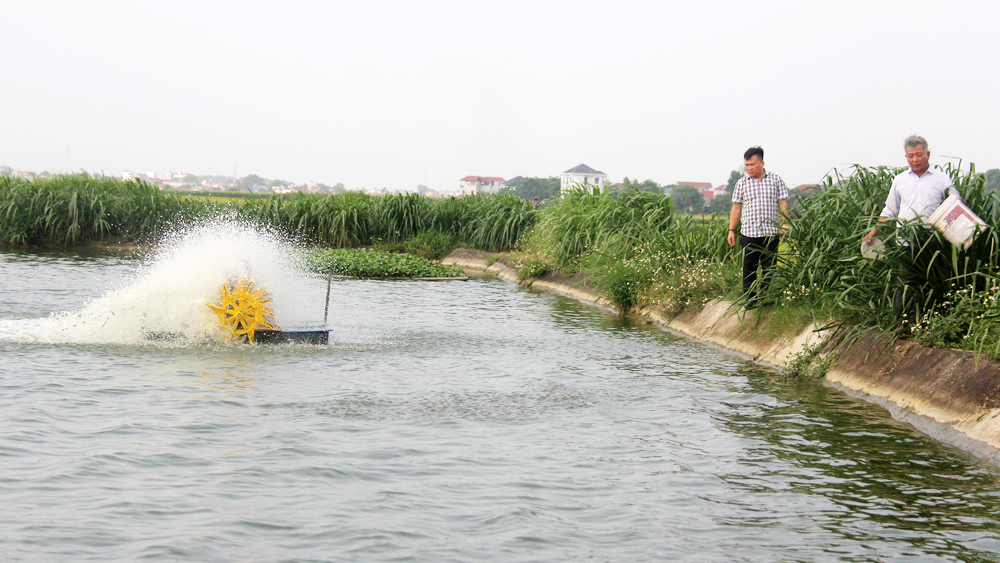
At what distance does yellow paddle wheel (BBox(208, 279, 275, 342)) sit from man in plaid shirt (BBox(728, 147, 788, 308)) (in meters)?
6.04

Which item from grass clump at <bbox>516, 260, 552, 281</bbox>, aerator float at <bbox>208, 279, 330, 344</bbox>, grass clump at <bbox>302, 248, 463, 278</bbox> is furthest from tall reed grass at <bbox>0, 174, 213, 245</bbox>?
aerator float at <bbox>208, 279, 330, 344</bbox>

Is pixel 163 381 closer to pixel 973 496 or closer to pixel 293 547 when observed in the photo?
pixel 293 547

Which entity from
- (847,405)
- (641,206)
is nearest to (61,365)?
(847,405)

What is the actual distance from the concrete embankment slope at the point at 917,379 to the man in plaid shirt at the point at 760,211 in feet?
2.56

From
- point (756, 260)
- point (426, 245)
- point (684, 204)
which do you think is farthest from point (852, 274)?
point (426, 245)

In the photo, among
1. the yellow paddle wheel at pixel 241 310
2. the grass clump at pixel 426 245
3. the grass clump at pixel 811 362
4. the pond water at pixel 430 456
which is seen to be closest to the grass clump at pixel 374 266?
the grass clump at pixel 426 245

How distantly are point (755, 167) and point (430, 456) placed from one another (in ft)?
21.8

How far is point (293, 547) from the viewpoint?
4930 millimetres

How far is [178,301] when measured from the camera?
1137 centimetres

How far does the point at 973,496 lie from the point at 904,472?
0.61 m

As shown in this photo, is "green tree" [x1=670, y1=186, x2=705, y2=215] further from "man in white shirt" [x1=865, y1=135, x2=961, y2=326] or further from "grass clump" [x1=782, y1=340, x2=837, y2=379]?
"man in white shirt" [x1=865, y1=135, x2=961, y2=326]

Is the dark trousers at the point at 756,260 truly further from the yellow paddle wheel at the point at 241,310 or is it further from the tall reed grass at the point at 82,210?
the tall reed grass at the point at 82,210

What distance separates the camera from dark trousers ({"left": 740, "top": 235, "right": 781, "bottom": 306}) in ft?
38.3

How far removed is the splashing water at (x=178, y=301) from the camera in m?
11.3
